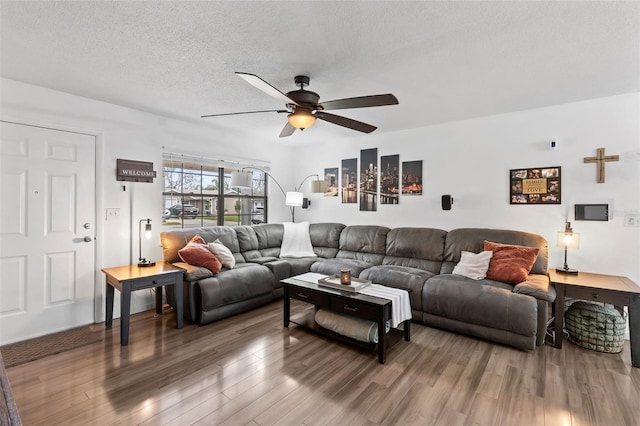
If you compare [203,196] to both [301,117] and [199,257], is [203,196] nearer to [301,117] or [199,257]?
[199,257]

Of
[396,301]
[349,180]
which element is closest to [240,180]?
[349,180]

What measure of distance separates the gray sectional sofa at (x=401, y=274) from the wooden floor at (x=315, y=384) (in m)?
0.27

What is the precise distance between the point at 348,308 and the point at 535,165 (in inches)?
115

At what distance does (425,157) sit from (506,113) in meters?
1.13

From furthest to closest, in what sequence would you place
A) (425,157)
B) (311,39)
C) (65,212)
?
(425,157)
(65,212)
(311,39)

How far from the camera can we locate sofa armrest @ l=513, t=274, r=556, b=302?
2.76 metres

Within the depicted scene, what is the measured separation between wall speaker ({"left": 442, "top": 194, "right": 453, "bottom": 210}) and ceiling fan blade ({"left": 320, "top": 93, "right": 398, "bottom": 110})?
223 centimetres

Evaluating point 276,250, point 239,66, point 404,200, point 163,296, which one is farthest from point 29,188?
point 404,200

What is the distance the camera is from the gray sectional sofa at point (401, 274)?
9.27ft

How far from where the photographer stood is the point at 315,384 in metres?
2.23

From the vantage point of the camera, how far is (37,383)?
87.8 inches

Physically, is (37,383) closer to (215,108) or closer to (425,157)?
(215,108)

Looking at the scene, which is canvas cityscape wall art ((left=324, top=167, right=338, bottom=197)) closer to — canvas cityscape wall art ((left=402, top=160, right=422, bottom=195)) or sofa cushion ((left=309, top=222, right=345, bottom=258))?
sofa cushion ((left=309, top=222, right=345, bottom=258))

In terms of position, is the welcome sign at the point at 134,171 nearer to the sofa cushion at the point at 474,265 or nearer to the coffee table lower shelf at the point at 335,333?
the coffee table lower shelf at the point at 335,333
